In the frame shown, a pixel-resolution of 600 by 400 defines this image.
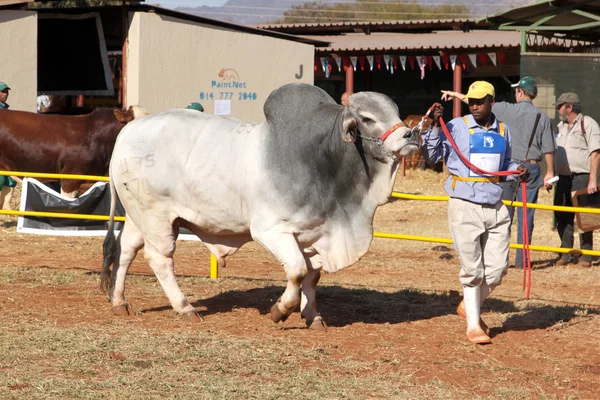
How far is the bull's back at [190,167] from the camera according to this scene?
7.01 meters

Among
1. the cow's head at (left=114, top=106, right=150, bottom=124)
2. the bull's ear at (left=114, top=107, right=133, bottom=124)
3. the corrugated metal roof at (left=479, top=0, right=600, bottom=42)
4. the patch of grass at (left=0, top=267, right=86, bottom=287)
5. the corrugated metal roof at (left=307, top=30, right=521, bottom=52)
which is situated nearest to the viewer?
the cow's head at (left=114, top=106, right=150, bottom=124)

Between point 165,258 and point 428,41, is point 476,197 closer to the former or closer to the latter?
point 165,258

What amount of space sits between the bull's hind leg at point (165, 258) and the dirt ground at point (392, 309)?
5.5 inches

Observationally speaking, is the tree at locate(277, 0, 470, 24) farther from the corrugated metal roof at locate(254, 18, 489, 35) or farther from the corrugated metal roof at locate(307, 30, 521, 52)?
the corrugated metal roof at locate(307, 30, 521, 52)

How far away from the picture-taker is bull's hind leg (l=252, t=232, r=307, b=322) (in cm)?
671

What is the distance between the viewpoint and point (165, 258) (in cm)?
750

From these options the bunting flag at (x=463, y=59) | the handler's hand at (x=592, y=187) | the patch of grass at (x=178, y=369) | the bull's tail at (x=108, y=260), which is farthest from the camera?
the bunting flag at (x=463, y=59)

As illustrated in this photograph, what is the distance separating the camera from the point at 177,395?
17.4 feet

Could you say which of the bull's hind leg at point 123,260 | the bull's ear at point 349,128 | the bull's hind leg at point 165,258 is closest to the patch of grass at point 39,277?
the bull's hind leg at point 123,260

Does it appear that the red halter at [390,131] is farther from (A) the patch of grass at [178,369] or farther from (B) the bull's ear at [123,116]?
(B) the bull's ear at [123,116]

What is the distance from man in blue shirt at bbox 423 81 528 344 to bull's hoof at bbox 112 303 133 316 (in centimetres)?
267

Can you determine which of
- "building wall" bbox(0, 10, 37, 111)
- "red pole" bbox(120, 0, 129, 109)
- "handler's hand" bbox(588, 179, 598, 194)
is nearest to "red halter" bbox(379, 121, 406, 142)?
"handler's hand" bbox(588, 179, 598, 194)

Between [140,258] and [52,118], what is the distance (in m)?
3.02

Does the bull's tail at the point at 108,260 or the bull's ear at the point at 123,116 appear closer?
the bull's tail at the point at 108,260
